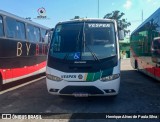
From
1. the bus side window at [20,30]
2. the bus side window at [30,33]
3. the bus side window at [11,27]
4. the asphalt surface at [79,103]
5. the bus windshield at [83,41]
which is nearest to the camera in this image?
the asphalt surface at [79,103]

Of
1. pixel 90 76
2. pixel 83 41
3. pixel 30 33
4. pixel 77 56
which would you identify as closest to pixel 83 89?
pixel 90 76

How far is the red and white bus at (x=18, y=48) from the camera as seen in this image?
459 inches

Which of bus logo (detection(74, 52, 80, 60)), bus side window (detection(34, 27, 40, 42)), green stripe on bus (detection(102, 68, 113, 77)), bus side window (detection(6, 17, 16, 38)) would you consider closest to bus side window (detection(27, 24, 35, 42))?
bus side window (detection(34, 27, 40, 42))

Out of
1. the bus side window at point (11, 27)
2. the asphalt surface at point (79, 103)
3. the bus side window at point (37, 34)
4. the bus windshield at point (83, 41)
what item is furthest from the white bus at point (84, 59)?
the bus side window at point (37, 34)

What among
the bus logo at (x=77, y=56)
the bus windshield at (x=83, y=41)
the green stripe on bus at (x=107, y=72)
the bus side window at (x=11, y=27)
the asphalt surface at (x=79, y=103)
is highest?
the bus side window at (x=11, y=27)

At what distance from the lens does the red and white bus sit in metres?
11.7

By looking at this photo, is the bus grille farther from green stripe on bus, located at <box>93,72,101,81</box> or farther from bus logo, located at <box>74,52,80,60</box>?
bus logo, located at <box>74,52,80,60</box>

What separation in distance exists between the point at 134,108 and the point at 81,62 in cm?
209

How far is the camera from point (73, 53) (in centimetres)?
898

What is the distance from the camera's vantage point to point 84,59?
873 cm

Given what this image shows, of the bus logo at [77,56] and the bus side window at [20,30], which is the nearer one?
the bus logo at [77,56]

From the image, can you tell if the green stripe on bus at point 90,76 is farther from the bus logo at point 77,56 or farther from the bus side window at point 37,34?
the bus side window at point 37,34

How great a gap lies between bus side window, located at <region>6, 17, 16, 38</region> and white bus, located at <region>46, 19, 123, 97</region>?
329 cm

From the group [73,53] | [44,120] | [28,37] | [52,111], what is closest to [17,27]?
[28,37]
